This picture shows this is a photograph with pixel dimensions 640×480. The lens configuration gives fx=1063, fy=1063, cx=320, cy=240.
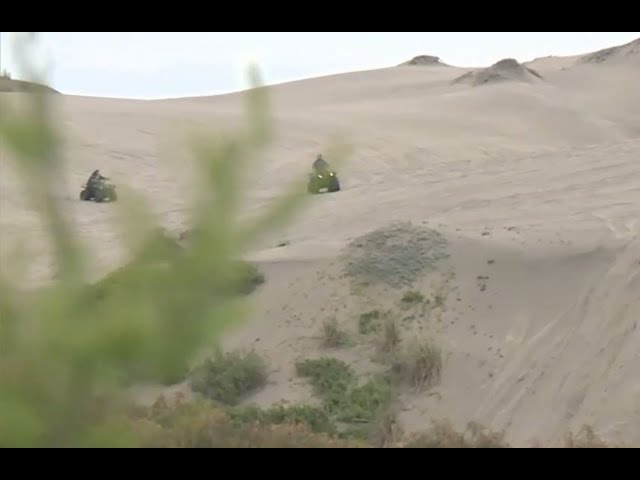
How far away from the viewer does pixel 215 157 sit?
8.63ft

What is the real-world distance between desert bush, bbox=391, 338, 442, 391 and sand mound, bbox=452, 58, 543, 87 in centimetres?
3267

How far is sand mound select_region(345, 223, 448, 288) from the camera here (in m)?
11.1

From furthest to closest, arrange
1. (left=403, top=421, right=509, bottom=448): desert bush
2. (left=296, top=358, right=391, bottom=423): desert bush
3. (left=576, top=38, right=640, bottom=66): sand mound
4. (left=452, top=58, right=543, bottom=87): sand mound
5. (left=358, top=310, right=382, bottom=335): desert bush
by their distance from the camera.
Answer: (left=576, top=38, right=640, bottom=66): sand mound < (left=452, top=58, right=543, bottom=87): sand mound < (left=358, top=310, right=382, bottom=335): desert bush < (left=296, top=358, right=391, bottom=423): desert bush < (left=403, top=421, right=509, bottom=448): desert bush

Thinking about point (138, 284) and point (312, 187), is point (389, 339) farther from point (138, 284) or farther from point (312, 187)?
point (138, 284)

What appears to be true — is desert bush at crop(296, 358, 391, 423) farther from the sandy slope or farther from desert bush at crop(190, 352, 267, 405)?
desert bush at crop(190, 352, 267, 405)

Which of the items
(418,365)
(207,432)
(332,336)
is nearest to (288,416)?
(418,365)

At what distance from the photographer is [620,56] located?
148 feet

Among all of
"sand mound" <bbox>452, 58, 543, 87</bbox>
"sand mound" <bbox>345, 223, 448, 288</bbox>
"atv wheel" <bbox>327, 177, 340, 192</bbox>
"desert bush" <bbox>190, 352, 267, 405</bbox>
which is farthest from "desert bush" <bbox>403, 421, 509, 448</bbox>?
"sand mound" <bbox>452, 58, 543, 87</bbox>

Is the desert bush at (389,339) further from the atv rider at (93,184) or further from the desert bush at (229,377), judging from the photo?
the atv rider at (93,184)

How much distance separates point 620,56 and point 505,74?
20.9 ft

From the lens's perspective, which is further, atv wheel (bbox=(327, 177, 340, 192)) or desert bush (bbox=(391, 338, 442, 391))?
atv wheel (bbox=(327, 177, 340, 192))
